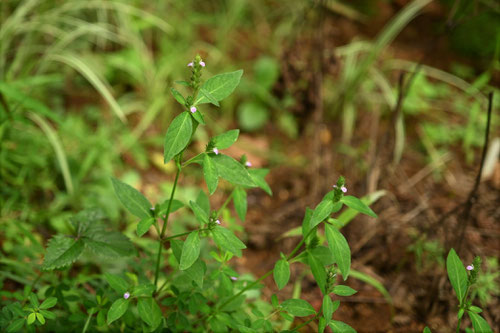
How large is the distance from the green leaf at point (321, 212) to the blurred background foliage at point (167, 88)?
0.97 metres

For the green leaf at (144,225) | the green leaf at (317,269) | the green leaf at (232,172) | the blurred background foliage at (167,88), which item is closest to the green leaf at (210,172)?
the green leaf at (232,172)

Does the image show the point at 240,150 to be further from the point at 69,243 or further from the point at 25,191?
the point at 69,243

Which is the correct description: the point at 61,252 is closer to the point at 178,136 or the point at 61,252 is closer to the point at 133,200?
the point at 133,200

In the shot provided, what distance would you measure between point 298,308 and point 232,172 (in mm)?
404

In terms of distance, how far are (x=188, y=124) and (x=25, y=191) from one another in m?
1.33

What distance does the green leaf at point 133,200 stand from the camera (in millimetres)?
1140

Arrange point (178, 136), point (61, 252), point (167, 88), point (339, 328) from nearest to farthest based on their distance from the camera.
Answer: point (178, 136) < point (339, 328) < point (61, 252) < point (167, 88)

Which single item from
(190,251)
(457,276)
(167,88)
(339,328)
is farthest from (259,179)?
(167,88)

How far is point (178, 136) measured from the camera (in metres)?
0.95

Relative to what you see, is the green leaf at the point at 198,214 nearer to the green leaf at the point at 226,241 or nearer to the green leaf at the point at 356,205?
the green leaf at the point at 226,241

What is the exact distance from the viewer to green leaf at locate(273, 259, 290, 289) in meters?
1.07

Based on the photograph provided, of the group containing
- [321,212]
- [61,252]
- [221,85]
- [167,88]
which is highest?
[221,85]

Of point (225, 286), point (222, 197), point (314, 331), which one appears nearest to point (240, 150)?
point (222, 197)

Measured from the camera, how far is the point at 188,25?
2.98 meters
